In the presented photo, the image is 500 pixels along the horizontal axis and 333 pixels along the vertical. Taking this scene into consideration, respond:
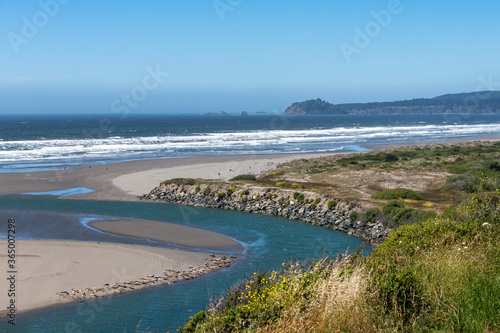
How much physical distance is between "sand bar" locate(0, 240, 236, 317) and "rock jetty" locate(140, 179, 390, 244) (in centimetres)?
933

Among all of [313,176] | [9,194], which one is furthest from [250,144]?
[9,194]

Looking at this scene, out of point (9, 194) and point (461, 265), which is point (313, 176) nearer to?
point (9, 194)

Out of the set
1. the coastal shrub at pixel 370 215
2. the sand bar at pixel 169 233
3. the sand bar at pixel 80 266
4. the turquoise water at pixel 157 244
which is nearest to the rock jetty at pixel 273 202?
the coastal shrub at pixel 370 215

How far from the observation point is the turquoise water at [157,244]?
1520cm

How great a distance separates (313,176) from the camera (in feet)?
145

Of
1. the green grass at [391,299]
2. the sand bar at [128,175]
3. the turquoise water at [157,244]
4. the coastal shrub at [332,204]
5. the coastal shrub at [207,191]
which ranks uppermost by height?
the green grass at [391,299]

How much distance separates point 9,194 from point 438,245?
116 feet

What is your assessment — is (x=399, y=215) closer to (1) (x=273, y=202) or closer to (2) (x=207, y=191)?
(1) (x=273, y=202)

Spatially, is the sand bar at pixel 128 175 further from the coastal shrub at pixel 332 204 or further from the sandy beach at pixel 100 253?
the coastal shrub at pixel 332 204

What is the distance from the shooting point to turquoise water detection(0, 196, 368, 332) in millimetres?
15195

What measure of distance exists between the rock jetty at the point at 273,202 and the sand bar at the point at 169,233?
6.30 metres

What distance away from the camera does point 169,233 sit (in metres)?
27.5

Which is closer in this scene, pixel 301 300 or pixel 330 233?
pixel 301 300

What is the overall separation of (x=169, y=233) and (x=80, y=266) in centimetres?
773
